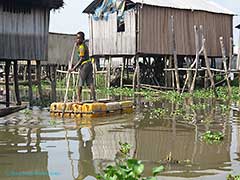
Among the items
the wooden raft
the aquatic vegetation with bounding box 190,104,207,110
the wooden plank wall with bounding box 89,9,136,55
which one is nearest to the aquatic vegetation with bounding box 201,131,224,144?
the wooden raft

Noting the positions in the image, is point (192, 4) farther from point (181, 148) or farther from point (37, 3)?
point (181, 148)

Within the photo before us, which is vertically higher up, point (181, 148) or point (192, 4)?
point (192, 4)

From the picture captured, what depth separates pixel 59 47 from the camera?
37219 millimetres

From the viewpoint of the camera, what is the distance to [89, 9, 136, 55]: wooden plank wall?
81.6 ft

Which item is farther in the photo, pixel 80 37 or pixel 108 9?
pixel 108 9

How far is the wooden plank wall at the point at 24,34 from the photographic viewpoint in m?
16.8

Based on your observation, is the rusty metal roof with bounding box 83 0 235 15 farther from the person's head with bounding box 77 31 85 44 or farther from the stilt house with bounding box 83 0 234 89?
the person's head with bounding box 77 31 85 44

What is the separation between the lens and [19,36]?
1742 cm

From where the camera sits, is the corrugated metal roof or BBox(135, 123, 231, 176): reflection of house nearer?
BBox(135, 123, 231, 176): reflection of house

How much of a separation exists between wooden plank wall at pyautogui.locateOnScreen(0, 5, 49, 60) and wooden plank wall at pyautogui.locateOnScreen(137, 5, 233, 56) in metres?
7.16

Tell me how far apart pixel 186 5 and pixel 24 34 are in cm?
1112

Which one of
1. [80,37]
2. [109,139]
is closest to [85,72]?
[80,37]

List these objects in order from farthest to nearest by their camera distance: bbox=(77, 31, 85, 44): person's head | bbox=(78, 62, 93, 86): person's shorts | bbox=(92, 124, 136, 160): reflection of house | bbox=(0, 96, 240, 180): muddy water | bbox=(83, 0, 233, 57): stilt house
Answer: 1. bbox=(83, 0, 233, 57): stilt house
2. bbox=(78, 62, 93, 86): person's shorts
3. bbox=(77, 31, 85, 44): person's head
4. bbox=(92, 124, 136, 160): reflection of house
5. bbox=(0, 96, 240, 180): muddy water

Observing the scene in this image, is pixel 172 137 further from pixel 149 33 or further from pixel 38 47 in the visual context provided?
pixel 149 33
